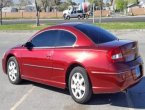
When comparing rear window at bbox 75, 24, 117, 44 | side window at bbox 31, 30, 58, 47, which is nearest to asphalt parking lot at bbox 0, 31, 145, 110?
side window at bbox 31, 30, 58, 47

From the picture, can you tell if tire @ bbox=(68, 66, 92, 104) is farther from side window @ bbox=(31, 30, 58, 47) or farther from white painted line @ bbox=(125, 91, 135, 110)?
side window @ bbox=(31, 30, 58, 47)

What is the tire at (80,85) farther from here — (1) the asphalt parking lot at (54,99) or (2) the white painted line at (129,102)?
(2) the white painted line at (129,102)

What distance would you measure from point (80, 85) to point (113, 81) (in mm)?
774

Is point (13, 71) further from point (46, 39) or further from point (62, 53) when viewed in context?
point (62, 53)

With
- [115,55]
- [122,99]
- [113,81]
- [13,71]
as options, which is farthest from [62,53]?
[13,71]

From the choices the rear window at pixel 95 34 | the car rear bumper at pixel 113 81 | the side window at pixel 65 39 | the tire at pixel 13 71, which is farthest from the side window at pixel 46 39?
the car rear bumper at pixel 113 81

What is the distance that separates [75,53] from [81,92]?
790 millimetres

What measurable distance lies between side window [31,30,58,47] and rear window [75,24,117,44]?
0.57m

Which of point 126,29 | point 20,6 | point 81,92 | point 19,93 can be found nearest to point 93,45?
point 81,92

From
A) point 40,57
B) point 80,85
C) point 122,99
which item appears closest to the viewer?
point 80,85

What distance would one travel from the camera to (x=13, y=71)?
911 cm

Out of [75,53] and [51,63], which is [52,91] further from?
[75,53]

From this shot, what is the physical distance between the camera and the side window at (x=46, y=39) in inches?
314

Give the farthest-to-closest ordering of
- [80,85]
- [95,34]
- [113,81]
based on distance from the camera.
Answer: [95,34]
[80,85]
[113,81]
